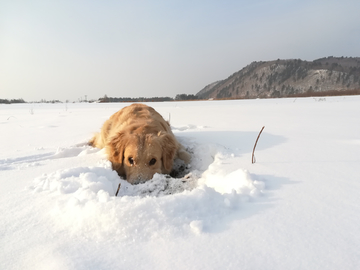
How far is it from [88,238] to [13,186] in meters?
1.40

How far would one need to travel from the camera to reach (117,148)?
3.15m

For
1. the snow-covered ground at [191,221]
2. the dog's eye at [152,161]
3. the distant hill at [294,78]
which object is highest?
the distant hill at [294,78]

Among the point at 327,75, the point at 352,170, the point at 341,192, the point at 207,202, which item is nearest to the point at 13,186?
Result: the point at 207,202

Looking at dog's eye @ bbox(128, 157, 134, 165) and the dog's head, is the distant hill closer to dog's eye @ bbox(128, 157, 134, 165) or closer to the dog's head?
the dog's head

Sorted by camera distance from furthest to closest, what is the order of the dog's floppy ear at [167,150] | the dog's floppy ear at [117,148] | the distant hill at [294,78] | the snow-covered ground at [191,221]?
the distant hill at [294,78] < the dog's floppy ear at [167,150] < the dog's floppy ear at [117,148] < the snow-covered ground at [191,221]

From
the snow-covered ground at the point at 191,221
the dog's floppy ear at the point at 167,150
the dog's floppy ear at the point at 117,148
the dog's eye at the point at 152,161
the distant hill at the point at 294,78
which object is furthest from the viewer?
the distant hill at the point at 294,78

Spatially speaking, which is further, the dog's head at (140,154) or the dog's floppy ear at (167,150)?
A: the dog's floppy ear at (167,150)

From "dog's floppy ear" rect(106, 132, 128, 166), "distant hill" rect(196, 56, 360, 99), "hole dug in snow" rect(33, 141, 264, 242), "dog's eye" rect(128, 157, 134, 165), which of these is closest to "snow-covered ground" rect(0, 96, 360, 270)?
"hole dug in snow" rect(33, 141, 264, 242)

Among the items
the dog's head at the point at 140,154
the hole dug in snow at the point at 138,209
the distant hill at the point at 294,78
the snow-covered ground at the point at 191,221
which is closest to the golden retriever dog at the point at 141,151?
the dog's head at the point at 140,154

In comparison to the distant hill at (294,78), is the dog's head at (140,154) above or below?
below

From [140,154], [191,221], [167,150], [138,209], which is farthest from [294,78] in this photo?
[138,209]

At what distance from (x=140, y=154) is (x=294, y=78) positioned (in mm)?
85583

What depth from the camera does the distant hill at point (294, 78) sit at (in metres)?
64.2

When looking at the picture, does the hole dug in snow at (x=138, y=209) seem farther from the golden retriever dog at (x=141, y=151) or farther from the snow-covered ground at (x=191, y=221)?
the golden retriever dog at (x=141, y=151)
